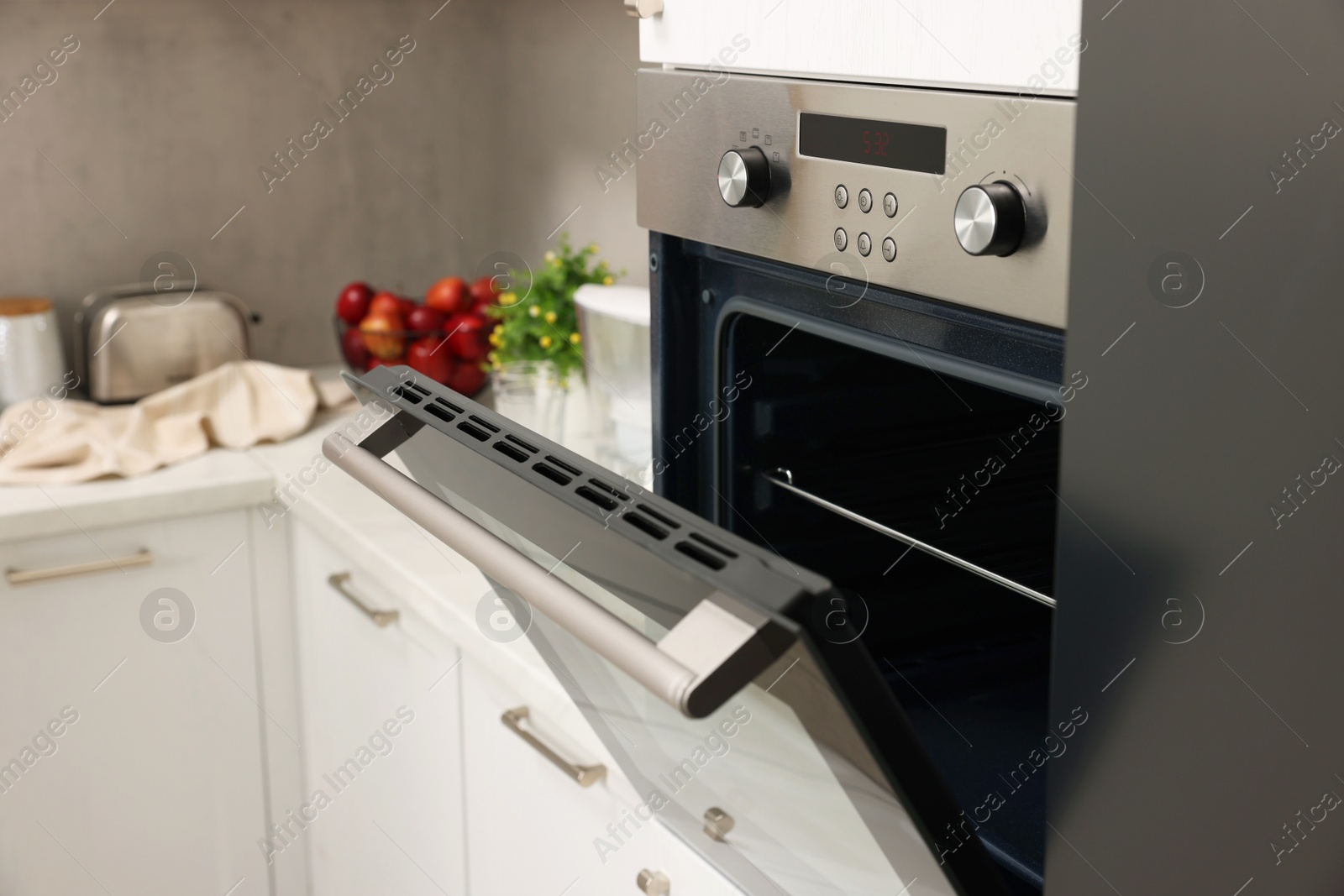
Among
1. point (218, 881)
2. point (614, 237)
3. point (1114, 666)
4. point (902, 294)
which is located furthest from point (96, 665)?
point (1114, 666)

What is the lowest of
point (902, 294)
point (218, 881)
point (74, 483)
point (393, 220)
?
point (218, 881)

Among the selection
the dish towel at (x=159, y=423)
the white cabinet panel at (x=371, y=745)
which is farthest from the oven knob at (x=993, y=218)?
the dish towel at (x=159, y=423)

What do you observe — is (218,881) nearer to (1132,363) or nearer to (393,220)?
(393,220)

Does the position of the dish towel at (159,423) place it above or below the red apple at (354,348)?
below

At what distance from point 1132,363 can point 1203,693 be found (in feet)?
0.46

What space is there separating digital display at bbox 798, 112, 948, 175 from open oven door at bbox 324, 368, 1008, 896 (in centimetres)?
22

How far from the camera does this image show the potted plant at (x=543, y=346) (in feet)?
5.10

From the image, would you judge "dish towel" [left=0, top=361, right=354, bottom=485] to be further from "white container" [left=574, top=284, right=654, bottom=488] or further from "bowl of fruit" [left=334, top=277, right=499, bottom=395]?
"white container" [left=574, top=284, right=654, bottom=488]

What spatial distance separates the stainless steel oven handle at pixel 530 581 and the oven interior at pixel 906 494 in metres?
0.23

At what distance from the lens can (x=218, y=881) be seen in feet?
5.87

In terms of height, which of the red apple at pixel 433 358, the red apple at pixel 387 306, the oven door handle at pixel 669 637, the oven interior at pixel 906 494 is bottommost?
the red apple at pixel 433 358

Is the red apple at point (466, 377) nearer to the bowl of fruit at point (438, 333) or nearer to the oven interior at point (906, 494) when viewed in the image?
the bowl of fruit at point (438, 333)

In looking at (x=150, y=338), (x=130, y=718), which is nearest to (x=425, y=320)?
(x=150, y=338)

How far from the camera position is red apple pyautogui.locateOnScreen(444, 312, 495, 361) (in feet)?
5.97
